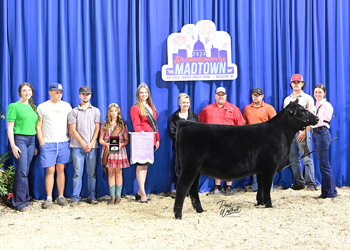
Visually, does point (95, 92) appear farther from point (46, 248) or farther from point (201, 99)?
point (46, 248)

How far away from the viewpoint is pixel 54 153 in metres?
3.55

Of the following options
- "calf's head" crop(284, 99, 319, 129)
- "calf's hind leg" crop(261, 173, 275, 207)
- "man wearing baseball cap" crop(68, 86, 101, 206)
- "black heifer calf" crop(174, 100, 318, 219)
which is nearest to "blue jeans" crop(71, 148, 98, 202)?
"man wearing baseball cap" crop(68, 86, 101, 206)

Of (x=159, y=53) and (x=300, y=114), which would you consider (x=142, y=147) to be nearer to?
(x=159, y=53)

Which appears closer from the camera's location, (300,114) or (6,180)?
(300,114)

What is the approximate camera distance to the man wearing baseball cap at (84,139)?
11.9 feet

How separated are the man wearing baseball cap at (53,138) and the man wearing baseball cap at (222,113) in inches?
72.2

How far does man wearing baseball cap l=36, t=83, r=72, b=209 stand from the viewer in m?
3.54

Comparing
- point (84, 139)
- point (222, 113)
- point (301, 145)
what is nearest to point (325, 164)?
point (301, 145)

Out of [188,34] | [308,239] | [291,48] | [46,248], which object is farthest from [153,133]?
[291,48]

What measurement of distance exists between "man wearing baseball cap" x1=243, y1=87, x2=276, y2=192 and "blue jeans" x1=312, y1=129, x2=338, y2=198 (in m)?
0.67

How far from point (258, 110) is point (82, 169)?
246 centimetres

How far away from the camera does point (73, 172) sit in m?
3.92

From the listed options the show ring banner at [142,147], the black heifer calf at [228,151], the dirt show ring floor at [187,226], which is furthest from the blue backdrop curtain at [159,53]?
the black heifer calf at [228,151]

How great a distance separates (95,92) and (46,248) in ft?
7.61
